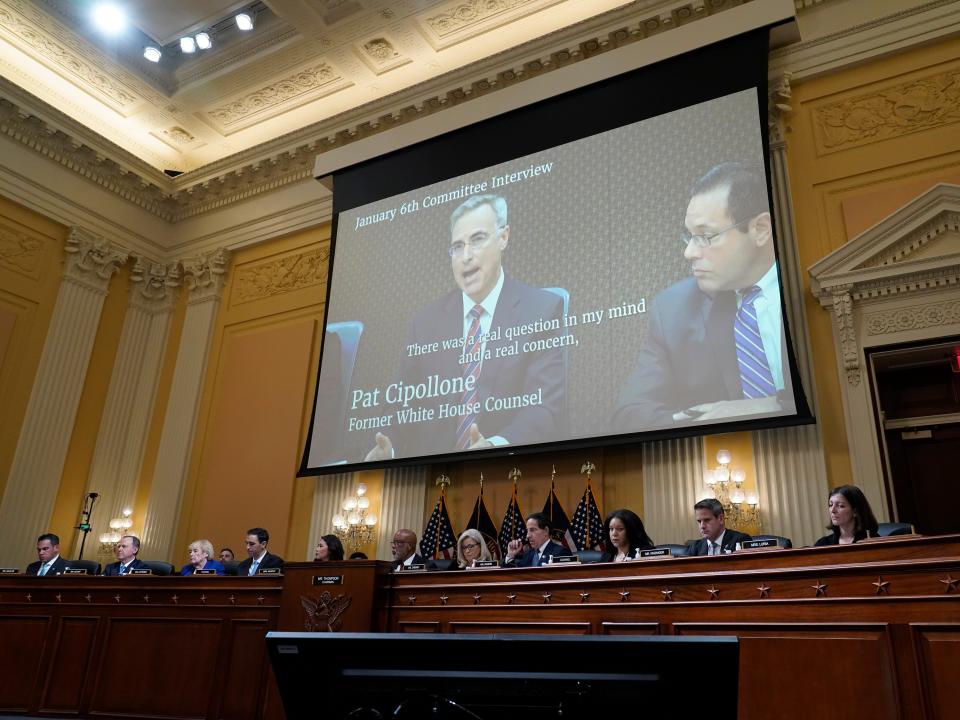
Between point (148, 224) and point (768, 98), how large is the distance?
27.0ft

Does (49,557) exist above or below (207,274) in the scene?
below

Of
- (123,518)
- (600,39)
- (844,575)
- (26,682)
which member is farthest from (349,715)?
(123,518)

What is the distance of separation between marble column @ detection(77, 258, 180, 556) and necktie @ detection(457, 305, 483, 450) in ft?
16.2

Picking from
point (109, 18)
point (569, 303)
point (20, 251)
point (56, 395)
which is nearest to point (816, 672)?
point (569, 303)

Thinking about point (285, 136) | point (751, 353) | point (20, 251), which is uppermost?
point (285, 136)

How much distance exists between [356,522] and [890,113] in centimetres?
611

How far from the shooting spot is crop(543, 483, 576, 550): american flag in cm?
661

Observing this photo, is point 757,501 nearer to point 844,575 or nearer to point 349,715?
point 844,575

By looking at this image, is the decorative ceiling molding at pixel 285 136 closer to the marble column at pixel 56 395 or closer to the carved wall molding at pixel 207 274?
the carved wall molding at pixel 207 274

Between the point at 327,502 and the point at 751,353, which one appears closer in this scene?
the point at 751,353

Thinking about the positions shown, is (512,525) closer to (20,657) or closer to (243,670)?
(243,670)

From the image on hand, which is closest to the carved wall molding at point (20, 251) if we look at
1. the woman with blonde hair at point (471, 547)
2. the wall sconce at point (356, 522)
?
the wall sconce at point (356, 522)

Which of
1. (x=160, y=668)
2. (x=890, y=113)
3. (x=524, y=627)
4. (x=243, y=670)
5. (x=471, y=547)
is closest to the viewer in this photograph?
(x=524, y=627)

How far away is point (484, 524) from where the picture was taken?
7.11 metres
